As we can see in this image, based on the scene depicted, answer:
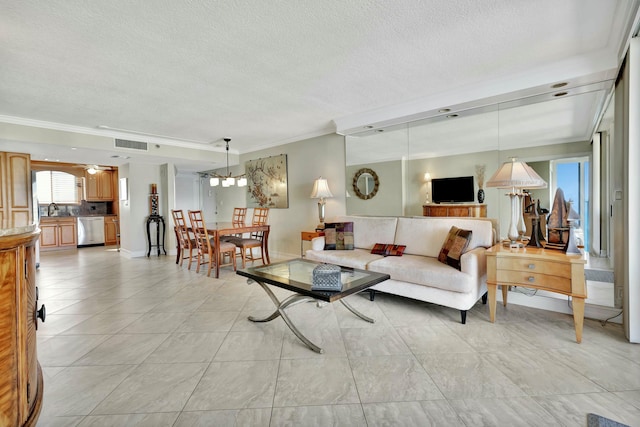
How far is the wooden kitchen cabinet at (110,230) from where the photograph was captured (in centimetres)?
822

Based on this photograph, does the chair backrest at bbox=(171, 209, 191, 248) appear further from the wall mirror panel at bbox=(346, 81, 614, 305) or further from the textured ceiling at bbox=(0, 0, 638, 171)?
the wall mirror panel at bbox=(346, 81, 614, 305)

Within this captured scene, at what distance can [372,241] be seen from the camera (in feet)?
12.9

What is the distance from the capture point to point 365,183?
4.53 metres

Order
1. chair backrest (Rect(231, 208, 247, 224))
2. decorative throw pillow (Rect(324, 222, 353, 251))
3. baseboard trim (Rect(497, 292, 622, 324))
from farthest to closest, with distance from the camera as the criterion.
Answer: chair backrest (Rect(231, 208, 247, 224)) < decorative throw pillow (Rect(324, 222, 353, 251)) < baseboard trim (Rect(497, 292, 622, 324))

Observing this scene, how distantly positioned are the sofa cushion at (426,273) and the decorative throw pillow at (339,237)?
784mm

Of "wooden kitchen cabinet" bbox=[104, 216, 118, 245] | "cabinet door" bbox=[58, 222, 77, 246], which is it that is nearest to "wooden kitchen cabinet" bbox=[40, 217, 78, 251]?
"cabinet door" bbox=[58, 222, 77, 246]

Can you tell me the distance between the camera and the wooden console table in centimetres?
346

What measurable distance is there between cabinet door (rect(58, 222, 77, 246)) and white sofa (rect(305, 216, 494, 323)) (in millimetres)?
7414

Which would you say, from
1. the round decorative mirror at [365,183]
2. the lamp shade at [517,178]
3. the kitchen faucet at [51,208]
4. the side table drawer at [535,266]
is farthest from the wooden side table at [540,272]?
the kitchen faucet at [51,208]

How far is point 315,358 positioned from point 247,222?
5069mm

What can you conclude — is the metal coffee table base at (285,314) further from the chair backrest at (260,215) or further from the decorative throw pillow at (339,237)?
the chair backrest at (260,215)

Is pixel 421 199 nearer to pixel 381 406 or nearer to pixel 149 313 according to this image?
pixel 381 406

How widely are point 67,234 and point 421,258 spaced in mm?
8861

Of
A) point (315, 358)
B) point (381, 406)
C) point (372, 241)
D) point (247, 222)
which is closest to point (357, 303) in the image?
point (372, 241)
